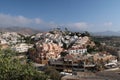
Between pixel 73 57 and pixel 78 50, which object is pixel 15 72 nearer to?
pixel 73 57

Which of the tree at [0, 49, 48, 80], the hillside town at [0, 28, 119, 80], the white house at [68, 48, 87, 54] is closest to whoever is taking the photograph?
the tree at [0, 49, 48, 80]

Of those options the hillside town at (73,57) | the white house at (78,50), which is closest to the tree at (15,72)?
the hillside town at (73,57)

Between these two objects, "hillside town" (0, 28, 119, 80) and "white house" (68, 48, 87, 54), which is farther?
"white house" (68, 48, 87, 54)

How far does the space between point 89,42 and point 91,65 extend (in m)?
11.9

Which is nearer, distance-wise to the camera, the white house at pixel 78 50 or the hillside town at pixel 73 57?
the hillside town at pixel 73 57

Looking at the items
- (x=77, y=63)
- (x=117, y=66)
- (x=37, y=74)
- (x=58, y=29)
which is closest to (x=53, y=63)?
(x=77, y=63)

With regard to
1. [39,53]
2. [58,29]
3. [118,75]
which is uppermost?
[58,29]

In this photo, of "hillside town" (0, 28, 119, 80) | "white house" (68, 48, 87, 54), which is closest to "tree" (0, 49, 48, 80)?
"hillside town" (0, 28, 119, 80)

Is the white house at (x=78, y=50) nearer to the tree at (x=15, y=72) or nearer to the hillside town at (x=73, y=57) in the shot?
the hillside town at (x=73, y=57)

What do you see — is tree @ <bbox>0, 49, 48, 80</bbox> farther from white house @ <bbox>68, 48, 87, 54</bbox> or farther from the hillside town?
white house @ <bbox>68, 48, 87, 54</bbox>

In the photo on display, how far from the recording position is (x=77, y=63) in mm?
29781

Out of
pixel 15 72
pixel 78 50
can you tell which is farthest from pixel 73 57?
pixel 15 72

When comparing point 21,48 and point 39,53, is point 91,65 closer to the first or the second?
point 39,53

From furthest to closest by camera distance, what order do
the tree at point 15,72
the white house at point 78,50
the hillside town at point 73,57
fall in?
the white house at point 78,50 < the hillside town at point 73,57 < the tree at point 15,72
